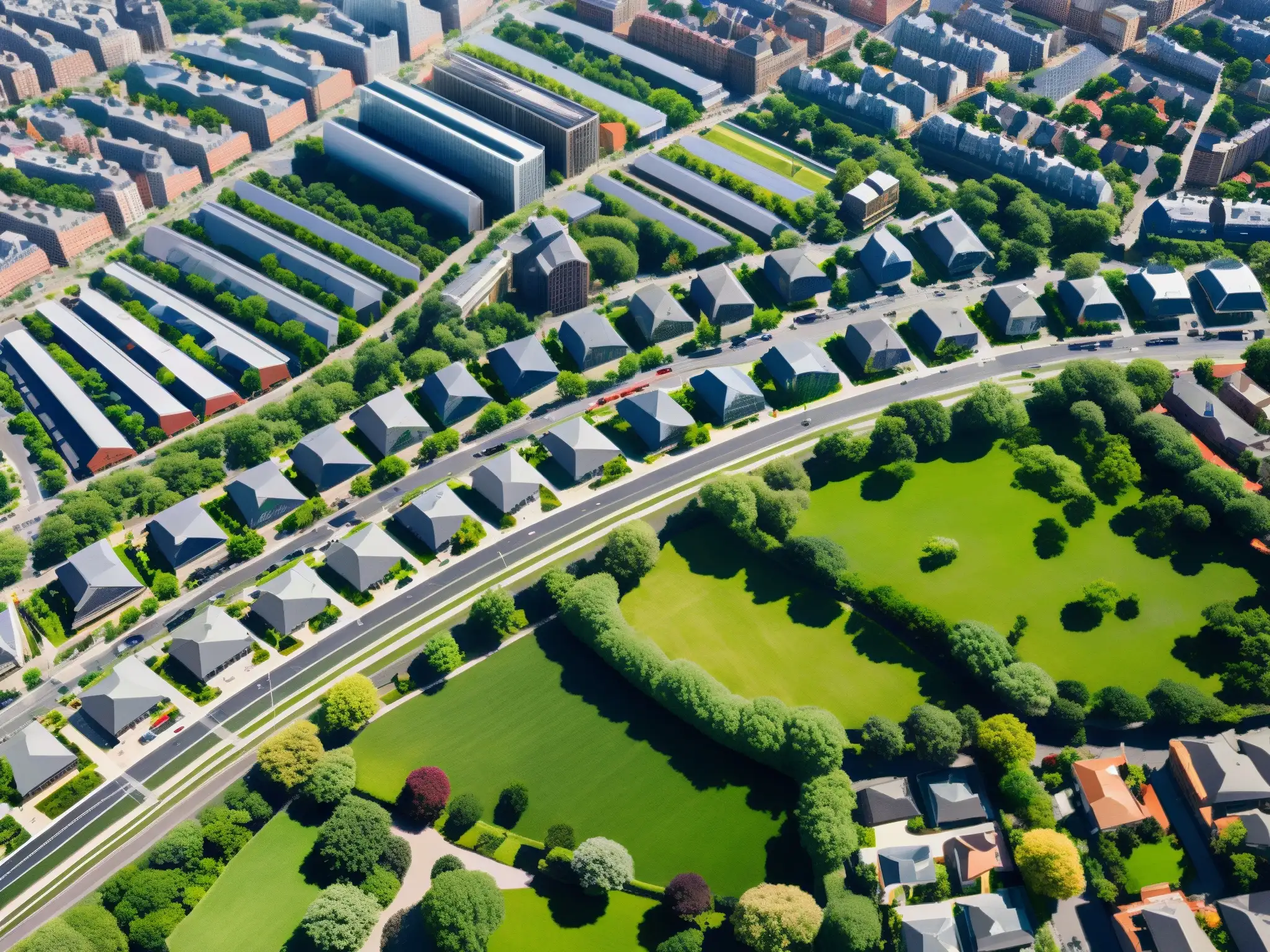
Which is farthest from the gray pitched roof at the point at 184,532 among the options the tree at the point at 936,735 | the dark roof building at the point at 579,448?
the tree at the point at 936,735

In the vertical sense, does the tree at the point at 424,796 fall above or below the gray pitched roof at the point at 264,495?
below

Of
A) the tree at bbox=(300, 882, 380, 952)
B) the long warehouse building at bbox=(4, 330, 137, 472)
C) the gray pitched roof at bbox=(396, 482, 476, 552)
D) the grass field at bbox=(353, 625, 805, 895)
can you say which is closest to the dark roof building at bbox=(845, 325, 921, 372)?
the gray pitched roof at bbox=(396, 482, 476, 552)

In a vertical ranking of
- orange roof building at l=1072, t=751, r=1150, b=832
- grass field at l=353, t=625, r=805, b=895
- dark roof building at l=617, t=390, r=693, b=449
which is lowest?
grass field at l=353, t=625, r=805, b=895

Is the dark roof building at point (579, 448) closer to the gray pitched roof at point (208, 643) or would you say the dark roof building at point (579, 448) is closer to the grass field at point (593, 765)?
the grass field at point (593, 765)

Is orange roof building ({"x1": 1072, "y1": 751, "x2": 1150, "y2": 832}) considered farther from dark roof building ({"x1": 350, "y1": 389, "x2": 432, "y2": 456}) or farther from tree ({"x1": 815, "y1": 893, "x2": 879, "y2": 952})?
dark roof building ({"x1": 350, "y1": 389, "x2": 432, "y2": 456})

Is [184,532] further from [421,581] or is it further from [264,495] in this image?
[421,581]

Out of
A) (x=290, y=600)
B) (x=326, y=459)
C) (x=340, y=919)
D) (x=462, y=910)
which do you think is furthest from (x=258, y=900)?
(x=326, y=459)
